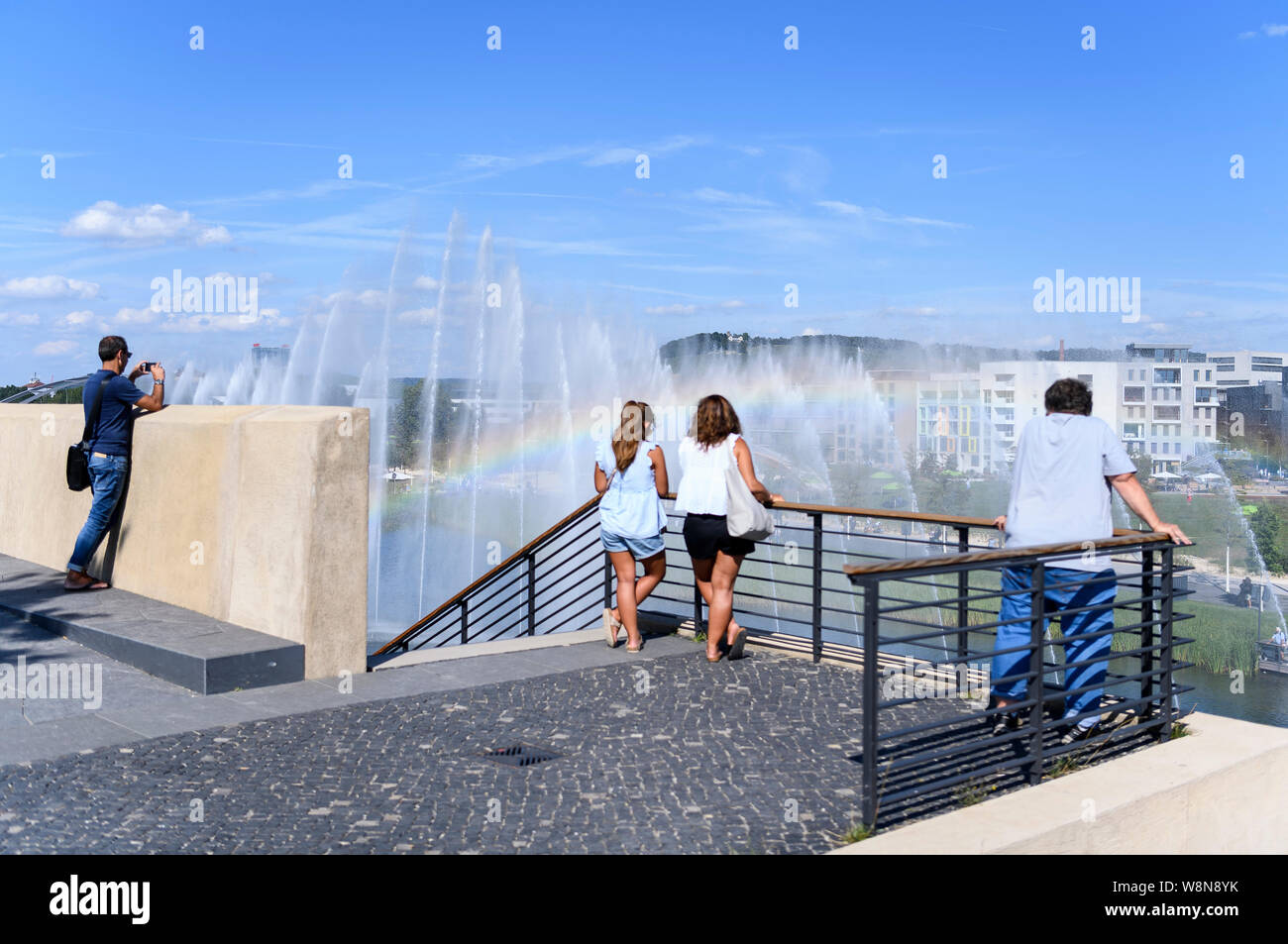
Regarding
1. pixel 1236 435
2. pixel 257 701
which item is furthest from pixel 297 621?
pixel 1236 435

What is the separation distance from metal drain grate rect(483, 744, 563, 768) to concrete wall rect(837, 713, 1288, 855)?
1.92 meters

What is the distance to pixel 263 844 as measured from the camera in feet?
14.7

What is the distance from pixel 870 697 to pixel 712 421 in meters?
3.67

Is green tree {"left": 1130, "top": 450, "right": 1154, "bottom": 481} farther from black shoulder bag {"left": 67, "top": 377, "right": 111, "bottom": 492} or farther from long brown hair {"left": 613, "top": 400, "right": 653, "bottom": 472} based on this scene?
black shoulder bag {"left": 67, "top": 377, "right": 111, "bottom": 492}

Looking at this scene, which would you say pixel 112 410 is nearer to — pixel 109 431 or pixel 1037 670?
pixel 109 431

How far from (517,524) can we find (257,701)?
39.8 meters

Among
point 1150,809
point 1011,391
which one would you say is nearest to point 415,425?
point 1150,809

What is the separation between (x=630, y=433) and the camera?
8266mm

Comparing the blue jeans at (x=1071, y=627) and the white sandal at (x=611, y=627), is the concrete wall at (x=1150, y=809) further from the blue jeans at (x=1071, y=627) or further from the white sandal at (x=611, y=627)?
the white sandal at (x=611, y=627)

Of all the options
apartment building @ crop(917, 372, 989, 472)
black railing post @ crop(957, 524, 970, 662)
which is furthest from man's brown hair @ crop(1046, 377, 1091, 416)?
apartment building @ crop(917, 372, 989, 472)

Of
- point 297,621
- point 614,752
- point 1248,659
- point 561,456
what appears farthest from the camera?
point 1248,659

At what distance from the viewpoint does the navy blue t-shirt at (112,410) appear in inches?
347

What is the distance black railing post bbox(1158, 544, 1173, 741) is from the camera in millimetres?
6066
